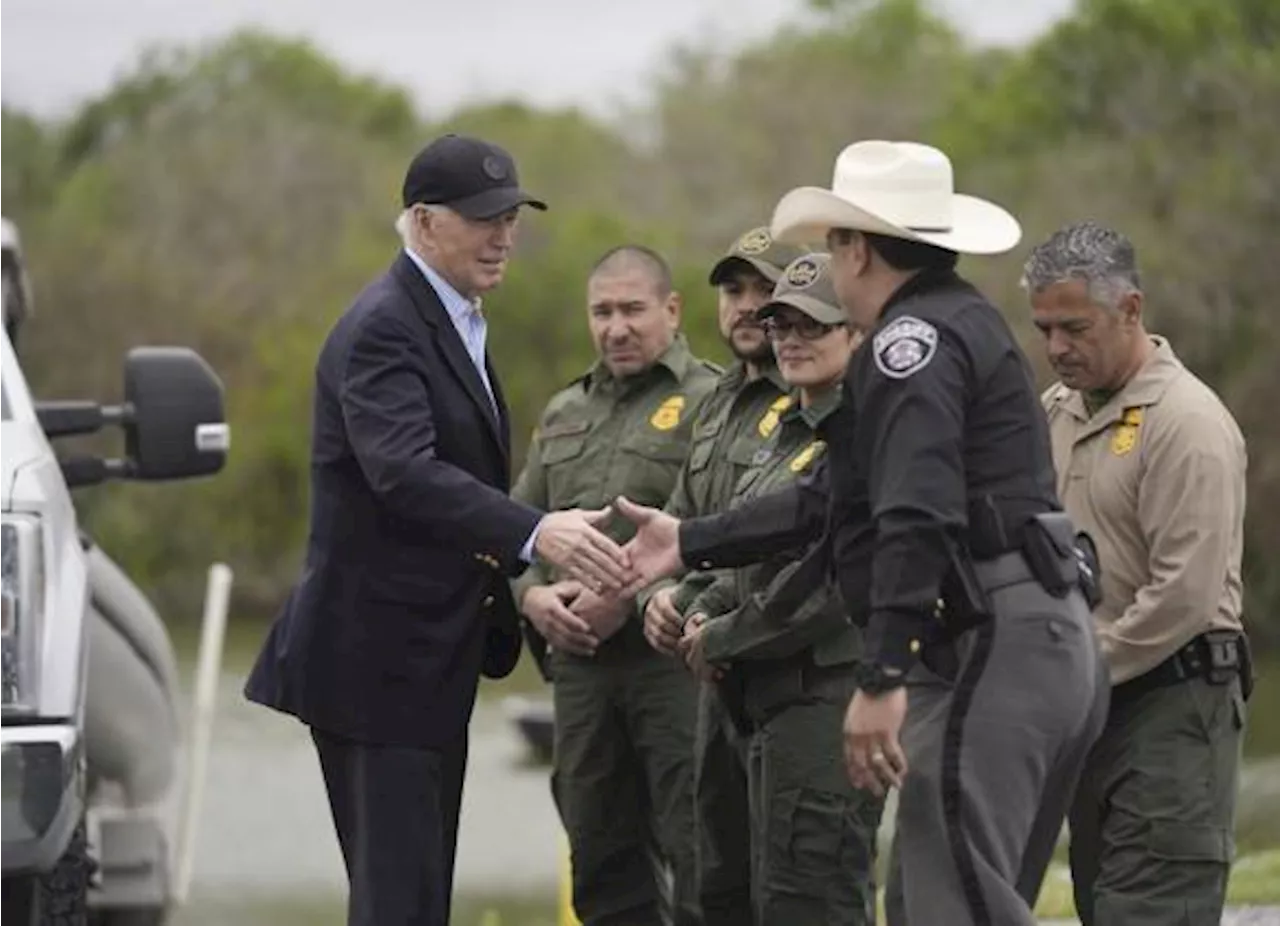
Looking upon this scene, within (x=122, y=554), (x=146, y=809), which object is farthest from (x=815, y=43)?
(x=146, y=809)

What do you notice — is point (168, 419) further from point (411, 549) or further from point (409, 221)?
point (411, 549)

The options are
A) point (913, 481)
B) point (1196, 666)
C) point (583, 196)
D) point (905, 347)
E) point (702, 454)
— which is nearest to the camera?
point (913, 481)

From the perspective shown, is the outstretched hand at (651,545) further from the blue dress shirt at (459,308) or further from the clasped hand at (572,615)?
the clasped hand at (572,615)

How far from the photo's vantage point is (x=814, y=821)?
798 cm

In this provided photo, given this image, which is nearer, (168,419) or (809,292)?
(809,292)

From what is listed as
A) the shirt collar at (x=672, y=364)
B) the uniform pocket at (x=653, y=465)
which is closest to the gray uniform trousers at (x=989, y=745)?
the uniform pocket at (x=653, y=465)

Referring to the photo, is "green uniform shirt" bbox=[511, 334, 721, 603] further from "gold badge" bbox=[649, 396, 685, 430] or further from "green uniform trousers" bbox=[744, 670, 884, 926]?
Result: "green uniform trousers" bbox=[744, 670, 884, 926]

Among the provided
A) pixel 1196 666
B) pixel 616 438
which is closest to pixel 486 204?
pixel 616 438

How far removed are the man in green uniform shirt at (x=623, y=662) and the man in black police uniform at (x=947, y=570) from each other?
6.96 ft

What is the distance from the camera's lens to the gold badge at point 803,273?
318 inches

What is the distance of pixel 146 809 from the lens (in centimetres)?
1002

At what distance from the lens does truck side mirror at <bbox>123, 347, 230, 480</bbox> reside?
9.52 metres

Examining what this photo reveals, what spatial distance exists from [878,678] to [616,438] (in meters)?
2.86

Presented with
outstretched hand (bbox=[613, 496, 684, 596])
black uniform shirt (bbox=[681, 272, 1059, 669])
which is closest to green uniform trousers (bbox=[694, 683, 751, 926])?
outstretched hand (bbox=[613, 496, 684, 596])
